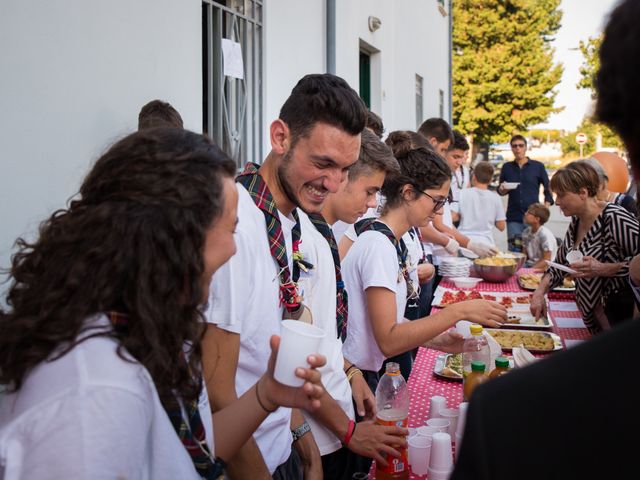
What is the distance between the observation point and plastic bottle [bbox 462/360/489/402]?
2.23 m

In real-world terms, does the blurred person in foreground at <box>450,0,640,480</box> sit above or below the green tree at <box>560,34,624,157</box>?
below

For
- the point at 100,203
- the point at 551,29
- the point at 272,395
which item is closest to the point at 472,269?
the point at 272,395

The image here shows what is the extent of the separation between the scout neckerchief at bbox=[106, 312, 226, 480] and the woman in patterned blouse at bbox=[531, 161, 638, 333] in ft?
10.2

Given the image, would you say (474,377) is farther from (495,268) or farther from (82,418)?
(495,268)

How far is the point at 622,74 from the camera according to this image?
2.33 feet

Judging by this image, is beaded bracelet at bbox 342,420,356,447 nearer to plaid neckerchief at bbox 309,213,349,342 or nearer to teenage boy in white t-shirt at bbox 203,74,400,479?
teenage boy in white t-shirt at bbox 203,74,400,479

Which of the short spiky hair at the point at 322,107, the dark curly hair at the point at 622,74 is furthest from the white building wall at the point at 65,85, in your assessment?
the dark curly hair at the point at 622,74

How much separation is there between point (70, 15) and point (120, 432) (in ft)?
8.65

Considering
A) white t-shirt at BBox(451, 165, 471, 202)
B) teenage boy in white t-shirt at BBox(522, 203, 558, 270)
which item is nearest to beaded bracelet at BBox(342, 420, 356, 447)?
teenage boy in white t-shirt at BBox(522, 203, 558, 270)

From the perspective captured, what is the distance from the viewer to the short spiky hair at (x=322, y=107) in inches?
83.2

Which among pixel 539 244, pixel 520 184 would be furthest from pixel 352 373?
pixel 520 184

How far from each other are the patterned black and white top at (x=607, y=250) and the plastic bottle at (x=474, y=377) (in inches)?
78.2

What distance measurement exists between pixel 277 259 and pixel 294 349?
52cm

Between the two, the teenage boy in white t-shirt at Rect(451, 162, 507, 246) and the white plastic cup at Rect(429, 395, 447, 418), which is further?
the teenage boy in white t-shirt at Rect(451, 162, 507, 246)
